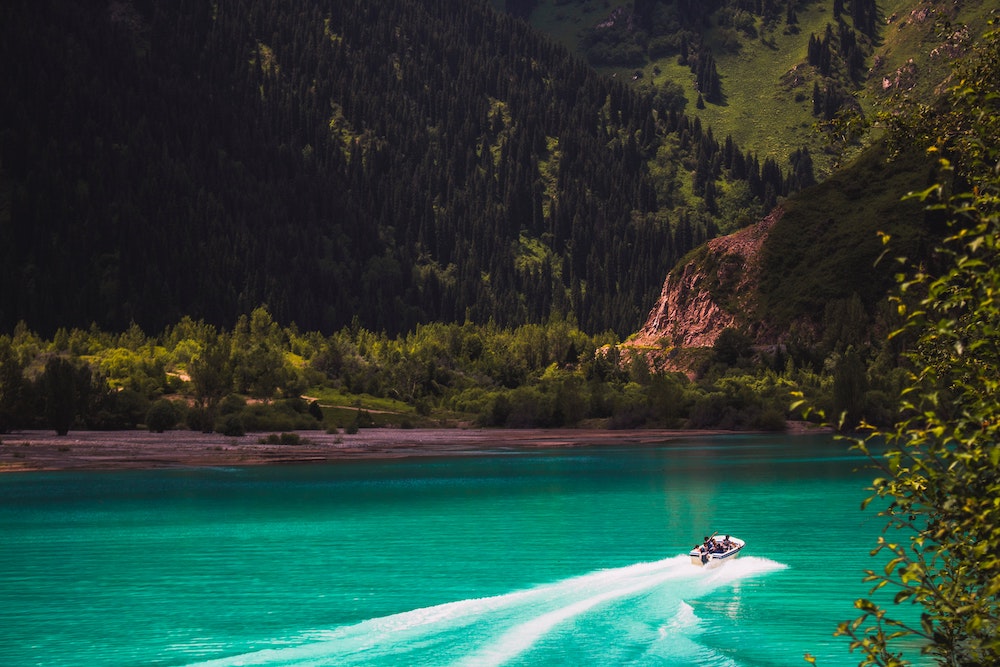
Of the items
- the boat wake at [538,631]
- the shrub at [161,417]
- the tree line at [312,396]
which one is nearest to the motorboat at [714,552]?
the boat wake at [538,631]

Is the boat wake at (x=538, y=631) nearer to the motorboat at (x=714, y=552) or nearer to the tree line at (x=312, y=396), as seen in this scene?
the motorboat at (x=714, y=552)

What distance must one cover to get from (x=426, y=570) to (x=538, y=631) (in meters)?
14.4

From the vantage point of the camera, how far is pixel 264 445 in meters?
134

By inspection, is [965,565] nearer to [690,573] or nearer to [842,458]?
[690,573]

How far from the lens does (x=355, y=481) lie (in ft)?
327

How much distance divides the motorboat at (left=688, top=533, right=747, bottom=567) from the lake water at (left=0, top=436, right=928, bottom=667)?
0.53 meters

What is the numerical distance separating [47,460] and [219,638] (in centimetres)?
7583

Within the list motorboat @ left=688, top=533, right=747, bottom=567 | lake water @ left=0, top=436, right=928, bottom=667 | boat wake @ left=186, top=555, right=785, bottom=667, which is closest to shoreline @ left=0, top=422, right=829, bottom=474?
lake water @ left=0, top=436, right=928, bottom=667

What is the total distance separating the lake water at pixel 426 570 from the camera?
37.9 meters

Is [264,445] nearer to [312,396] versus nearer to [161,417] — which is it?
[161,417]

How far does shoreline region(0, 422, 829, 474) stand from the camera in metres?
110

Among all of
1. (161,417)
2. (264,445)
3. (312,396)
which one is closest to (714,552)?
(264,445)

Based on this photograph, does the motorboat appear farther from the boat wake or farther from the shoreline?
the shoreline

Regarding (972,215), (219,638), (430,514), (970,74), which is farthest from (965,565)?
(430,514)
